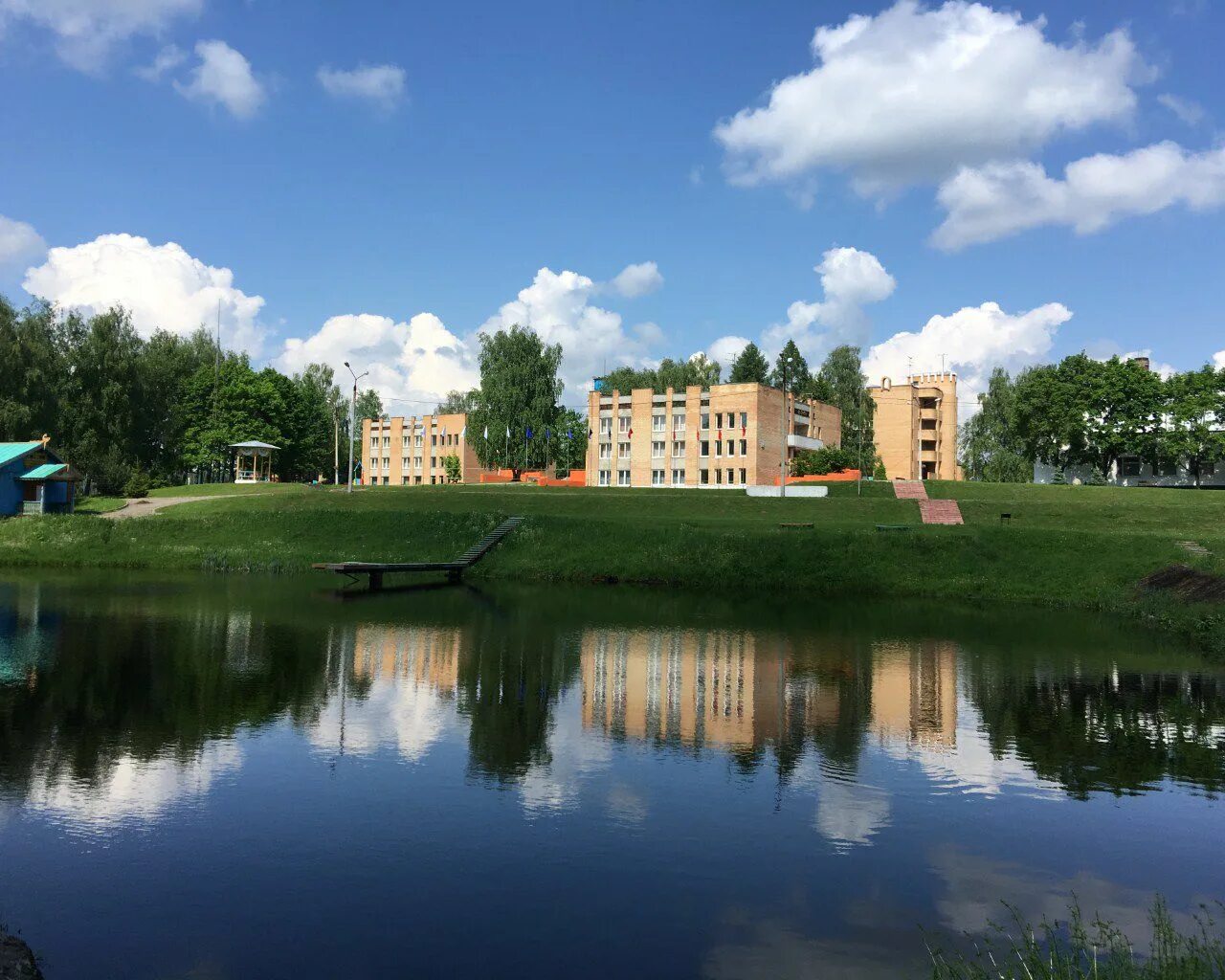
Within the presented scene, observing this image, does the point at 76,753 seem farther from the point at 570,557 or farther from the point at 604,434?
the point at 604,434

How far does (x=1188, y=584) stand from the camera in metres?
42.9

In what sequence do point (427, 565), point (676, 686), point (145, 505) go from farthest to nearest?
1. point (145, 505)
2. point (427, 565)
3. point (676, 686)

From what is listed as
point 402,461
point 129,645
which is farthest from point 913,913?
point 402,461

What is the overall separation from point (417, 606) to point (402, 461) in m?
116

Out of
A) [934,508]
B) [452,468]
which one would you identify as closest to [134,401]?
[452,468]

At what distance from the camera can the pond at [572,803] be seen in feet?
35.3

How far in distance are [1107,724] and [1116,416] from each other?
83046 millimetres

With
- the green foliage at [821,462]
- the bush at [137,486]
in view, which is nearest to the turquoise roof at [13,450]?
the bush at [137,486]

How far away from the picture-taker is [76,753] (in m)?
17.1

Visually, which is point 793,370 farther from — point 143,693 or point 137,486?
point 143,693

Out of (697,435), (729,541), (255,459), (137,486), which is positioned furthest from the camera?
(697,435)

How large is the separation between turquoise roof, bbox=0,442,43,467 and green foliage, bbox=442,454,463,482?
74627mm

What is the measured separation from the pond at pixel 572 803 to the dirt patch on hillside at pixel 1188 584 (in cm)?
1279

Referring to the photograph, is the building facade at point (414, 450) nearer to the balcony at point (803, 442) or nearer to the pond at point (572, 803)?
the balcony at point (803, 442)
